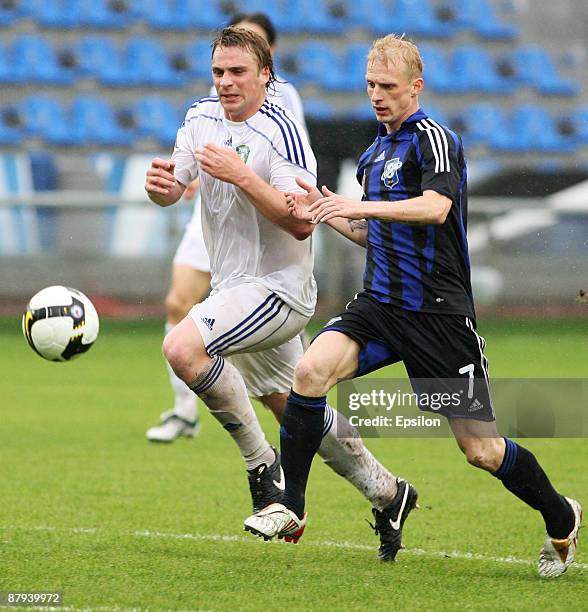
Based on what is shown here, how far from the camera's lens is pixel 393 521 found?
4680mm

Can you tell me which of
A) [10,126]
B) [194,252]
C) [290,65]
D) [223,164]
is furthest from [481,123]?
[223,164]

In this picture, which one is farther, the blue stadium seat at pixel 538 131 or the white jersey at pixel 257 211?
the blue stadium seat at pixel 538 131

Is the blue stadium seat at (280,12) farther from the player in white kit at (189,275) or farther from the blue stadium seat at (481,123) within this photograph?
the player in white kit at (189,275)

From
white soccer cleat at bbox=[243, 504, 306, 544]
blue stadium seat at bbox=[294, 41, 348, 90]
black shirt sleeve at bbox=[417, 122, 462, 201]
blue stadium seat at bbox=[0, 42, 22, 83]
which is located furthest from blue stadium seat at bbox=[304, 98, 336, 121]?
white soccer cleat at bbox=[243, 504, 306, 544]

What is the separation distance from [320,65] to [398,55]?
14.6 meters

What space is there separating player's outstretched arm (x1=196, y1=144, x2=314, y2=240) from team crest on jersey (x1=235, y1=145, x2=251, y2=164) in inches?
8.3

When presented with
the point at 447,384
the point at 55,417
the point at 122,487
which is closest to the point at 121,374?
the point at 55,417

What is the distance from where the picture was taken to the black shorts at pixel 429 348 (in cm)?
429

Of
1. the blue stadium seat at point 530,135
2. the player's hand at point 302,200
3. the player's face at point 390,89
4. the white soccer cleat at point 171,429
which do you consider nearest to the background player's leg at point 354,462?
the player's hand at point 302,200

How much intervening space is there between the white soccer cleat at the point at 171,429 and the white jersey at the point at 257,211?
9.86 feet

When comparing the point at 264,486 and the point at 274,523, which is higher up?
the point at 274,523

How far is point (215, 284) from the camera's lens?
4.96 metres

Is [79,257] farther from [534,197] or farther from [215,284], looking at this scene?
[215,284]

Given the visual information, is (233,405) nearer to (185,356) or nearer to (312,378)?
(185,356)
